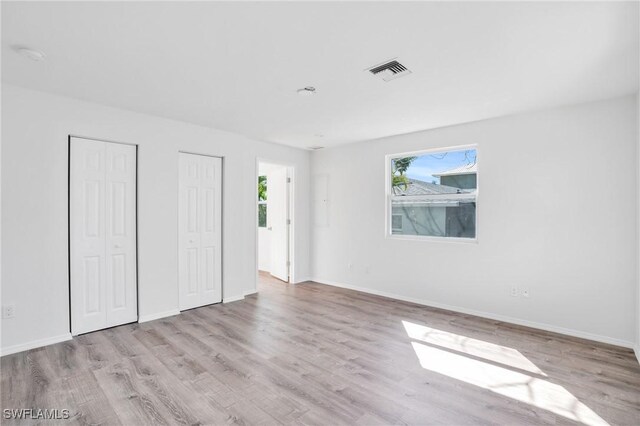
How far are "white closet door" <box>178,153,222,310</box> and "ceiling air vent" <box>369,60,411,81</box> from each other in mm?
2736

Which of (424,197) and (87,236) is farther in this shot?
(424,197)

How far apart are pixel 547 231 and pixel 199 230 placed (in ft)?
13.7

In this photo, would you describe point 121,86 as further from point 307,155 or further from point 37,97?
point 307,155

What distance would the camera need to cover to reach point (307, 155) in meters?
6.01

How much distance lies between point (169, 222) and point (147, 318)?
115 cm

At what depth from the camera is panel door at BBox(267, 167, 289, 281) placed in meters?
5.91

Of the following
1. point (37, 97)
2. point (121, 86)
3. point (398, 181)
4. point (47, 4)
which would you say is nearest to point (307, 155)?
point (398, 181)

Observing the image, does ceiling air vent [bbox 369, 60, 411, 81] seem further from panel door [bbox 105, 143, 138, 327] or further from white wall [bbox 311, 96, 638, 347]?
panel door [bbox 105, 143, 138, 327]

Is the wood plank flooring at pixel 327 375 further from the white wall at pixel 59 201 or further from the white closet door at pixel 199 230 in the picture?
the white closet door at pixel 199 230

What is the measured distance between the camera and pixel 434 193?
14.9ft

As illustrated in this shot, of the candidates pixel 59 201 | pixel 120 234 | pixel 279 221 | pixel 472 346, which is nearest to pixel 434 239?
pixel 472 346

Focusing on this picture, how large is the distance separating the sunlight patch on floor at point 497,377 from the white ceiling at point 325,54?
7.92 feet

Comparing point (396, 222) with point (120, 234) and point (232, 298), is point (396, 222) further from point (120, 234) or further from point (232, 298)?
point (120, 234)

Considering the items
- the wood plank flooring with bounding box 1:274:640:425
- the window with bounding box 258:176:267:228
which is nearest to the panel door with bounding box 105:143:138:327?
the wood plank flooring with bounding box 1:274:640:425
